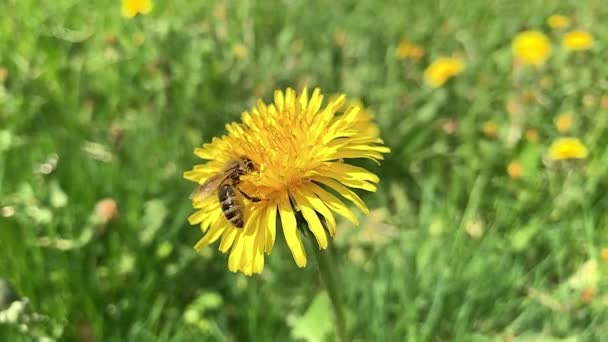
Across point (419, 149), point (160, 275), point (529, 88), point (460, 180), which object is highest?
point (529, 88)

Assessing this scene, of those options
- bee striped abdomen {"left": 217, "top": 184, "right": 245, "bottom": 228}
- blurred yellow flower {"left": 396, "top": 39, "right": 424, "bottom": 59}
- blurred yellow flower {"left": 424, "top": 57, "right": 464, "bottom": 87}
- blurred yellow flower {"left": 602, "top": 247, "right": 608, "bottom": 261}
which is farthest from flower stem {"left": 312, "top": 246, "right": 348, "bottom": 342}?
blurred yellow flower {"left": 396, "top": 39, "right": 424, "bottom": 59}

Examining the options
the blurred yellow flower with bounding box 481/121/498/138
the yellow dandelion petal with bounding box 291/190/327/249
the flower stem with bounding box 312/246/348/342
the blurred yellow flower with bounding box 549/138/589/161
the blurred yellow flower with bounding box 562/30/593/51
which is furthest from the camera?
the blurred yellow flower with bounding box 562/30/593/51

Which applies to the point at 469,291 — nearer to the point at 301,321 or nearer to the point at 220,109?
the point at 301,321

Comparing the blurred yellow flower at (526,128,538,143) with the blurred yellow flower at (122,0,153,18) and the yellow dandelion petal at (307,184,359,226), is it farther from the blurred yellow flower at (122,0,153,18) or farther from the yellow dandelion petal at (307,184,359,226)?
the blurred yellow flower at (122,0,153,18)

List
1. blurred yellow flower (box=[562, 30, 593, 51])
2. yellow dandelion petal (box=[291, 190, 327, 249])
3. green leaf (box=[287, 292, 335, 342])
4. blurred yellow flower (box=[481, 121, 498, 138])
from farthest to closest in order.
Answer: blurred yellow flower (box=[562, 30, 593, 51]) < blurred yellow flower (box=[481, 121, 498, 138]) < green leaf (box=[287, 292, 335, 342]) < yellow dandelion petal (box=[291, 190, 327, 249])

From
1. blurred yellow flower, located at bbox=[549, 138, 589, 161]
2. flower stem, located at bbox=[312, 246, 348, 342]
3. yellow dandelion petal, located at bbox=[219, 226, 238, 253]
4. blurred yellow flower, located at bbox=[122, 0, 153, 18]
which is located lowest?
flower stem, located at bbox=[312, 246, 348, 342]

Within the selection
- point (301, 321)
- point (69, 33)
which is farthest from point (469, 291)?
point (69, 33)
